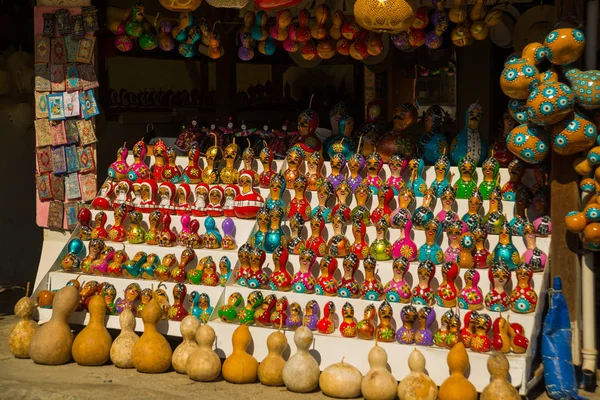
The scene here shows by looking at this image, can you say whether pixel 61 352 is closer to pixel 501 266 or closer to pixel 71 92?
pixel 71 92

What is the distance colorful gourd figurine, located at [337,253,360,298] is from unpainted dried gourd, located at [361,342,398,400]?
537 millimetres

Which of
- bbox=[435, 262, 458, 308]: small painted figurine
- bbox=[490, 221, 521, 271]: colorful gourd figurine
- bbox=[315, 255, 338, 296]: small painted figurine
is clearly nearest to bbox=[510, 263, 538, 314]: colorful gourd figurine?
bbox=[490, 221, 521, 271]: colorful gourd figurine

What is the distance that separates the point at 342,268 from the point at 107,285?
1782mm

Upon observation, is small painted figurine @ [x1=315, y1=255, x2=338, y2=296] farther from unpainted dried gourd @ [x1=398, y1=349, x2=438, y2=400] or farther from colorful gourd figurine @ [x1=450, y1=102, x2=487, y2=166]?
colorful gourd figurine @ [x1=450, y1=102, x2=487, y2=166]

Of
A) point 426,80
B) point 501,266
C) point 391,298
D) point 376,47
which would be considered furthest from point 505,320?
point 426,80

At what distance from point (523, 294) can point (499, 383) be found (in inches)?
26.8

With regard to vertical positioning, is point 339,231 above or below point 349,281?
above

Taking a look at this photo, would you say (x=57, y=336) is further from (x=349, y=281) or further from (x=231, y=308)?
(x=349, y=281)

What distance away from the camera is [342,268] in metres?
6.60

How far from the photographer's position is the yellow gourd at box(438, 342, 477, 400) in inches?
221

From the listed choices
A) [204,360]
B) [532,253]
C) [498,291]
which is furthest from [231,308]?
[532,253]

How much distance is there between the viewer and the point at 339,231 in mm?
6734

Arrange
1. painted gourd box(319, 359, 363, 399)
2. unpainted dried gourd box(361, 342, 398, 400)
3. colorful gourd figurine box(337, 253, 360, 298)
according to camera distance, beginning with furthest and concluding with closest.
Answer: colorful gourd figurine box(337, 253, 360, 298) < painted gourd box(319, 359, 363, 399) < unpainted dried gourd box(361, 342, 398, 400)

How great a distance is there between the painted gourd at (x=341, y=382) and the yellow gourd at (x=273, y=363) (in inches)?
12.0
